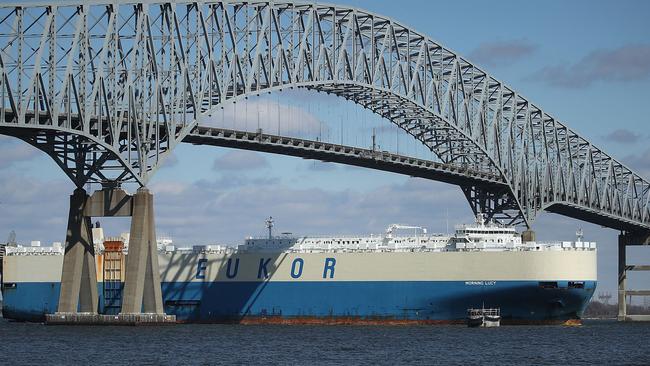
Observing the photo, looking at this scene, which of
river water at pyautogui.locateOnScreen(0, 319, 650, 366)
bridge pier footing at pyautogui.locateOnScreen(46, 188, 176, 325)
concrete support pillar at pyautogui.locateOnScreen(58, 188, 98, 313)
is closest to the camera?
river water at pyautogui.locateOnScreen(0, 319, 650, 366)

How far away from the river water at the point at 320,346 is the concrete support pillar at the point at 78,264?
6.22ft

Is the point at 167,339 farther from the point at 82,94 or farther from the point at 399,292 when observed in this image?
the point at 399,292

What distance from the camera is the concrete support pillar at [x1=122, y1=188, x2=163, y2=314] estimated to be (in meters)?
88.3

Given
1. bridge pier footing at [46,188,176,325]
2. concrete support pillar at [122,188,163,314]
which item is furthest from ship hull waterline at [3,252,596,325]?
concrete support pillar at [122,188,163,314]

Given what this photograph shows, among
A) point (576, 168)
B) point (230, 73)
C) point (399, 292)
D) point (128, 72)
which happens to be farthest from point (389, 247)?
point (576, 168)

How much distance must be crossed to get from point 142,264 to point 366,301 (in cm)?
2464

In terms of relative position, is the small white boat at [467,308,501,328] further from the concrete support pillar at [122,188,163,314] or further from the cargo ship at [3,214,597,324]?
the concrete support pillar at [122,188,163,314]

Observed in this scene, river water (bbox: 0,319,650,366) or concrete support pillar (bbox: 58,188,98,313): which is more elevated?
concrete support pillar (bbox: 58,188,98,313)

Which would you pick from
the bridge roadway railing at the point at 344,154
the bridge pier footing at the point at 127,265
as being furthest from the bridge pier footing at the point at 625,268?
the bridge pier footing at the point at 127,265

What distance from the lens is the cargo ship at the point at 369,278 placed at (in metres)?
105

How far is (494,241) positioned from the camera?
10712cm

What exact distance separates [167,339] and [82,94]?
639 inches

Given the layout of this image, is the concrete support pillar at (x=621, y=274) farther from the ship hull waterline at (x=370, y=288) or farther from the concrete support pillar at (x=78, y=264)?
the concrete support pillar at (x=78, y=264)

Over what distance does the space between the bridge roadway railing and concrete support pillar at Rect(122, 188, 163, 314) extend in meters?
8.46
